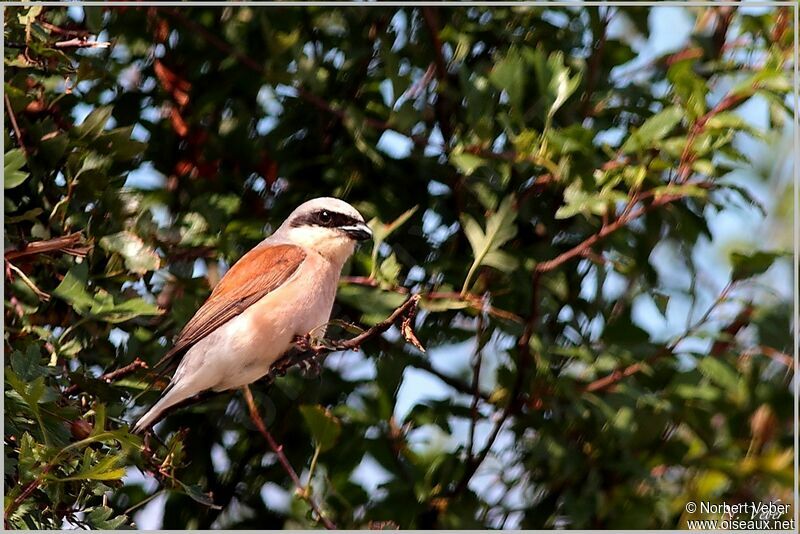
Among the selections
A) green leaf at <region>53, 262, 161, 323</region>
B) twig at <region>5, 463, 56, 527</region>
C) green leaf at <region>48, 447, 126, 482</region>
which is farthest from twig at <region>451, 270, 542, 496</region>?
twig at <region>5, 463, 56, 527</region>

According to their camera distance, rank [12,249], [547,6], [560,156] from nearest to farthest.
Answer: [12,249], [560,156], [547,6]

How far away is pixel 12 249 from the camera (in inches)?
89.9

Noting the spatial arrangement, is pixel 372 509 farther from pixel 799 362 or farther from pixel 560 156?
pixel 799 362

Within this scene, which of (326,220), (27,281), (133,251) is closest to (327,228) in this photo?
(326,220)

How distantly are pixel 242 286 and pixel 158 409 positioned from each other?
37 cm

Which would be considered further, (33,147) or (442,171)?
(442,171)

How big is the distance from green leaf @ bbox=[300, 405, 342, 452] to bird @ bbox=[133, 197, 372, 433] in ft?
0.48

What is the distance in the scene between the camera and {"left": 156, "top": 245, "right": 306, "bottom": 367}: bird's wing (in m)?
2.42

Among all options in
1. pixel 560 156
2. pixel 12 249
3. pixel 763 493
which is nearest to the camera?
pixel 12 249

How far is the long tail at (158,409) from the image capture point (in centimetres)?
230

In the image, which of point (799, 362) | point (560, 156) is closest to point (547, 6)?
point (560, 156)

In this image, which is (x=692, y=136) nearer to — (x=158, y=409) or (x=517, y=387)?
(x=517, y=387)

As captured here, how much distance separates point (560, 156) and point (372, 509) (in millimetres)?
1006

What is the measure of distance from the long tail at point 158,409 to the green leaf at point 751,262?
1.43 m
